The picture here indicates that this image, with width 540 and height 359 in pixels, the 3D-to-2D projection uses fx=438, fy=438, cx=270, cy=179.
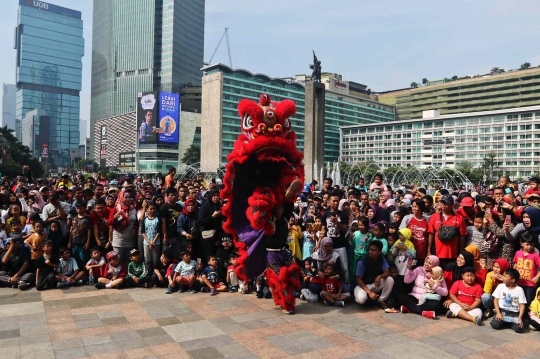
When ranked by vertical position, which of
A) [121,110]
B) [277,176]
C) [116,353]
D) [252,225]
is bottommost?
[116,353]

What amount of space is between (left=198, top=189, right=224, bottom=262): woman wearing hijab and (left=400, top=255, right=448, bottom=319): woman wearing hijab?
352cm

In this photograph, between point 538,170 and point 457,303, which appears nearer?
point 457,303

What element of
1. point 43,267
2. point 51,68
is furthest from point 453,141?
point 51,68

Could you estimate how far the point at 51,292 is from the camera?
7.69 m

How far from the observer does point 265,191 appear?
6.98m

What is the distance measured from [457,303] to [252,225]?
3.36 metres

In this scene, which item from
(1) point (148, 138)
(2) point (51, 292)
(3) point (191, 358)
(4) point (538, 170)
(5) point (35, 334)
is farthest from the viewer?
(1) point (148, 138)

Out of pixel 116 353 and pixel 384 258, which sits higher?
pixel 384 258

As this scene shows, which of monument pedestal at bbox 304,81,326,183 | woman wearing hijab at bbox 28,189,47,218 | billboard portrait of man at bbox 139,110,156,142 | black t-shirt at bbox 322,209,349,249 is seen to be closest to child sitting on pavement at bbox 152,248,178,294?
black t-shirt at bbox 322,209,349,249

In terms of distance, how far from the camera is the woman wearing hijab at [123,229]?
27.8 ft

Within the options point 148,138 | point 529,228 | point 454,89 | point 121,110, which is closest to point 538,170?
point 454,89

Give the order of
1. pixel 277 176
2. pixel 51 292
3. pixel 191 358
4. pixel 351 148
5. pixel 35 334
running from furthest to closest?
pixel 351 148
pixel 51 292
pixel 277 176
pixel 35 334
pixel 191 358

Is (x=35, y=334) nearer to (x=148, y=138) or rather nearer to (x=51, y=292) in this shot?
(x=51, y=292)

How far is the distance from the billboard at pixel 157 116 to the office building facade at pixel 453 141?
42957mm
